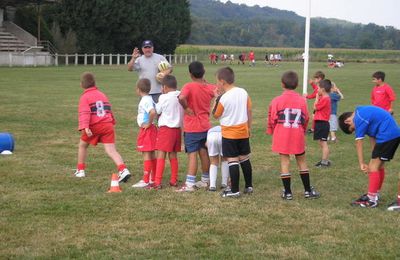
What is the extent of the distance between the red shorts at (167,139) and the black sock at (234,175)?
0.99m

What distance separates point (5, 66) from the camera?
4675cm

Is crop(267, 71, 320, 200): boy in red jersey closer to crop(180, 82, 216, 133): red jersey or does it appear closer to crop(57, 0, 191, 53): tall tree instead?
crop(180, 82, 216, 133): red jersey

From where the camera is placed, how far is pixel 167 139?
8945mm

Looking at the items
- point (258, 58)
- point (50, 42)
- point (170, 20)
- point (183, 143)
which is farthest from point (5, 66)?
point (258, 58)

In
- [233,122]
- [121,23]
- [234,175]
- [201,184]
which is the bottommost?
[201,184]

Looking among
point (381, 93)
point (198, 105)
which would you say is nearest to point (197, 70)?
point (198, 105)

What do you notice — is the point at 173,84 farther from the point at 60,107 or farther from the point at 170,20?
the point at 170,20

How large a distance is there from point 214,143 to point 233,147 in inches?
17.3

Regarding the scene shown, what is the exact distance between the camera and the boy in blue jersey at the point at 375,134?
7.80 metres

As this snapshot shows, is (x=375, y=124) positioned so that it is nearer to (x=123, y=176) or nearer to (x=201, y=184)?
(x=201, y=184)

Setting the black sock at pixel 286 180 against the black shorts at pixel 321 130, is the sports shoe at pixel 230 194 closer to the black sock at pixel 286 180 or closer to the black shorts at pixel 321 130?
the black sock at pixel 286 180

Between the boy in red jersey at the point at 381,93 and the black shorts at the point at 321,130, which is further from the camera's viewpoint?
the boy in red jersey at the point at 381,93

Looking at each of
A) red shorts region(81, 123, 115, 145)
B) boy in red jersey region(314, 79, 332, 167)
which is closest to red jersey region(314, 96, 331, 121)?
boy in red jersey region(314, 79, 332, 167)

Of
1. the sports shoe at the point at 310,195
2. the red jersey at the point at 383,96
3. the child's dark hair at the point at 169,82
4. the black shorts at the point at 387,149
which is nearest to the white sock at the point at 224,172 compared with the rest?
the sports shoe at the point at 310,195
